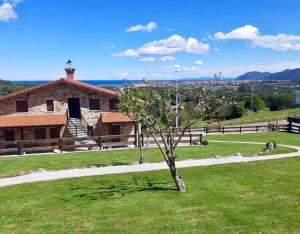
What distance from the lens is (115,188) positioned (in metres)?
16.5

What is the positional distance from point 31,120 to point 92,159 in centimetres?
1125

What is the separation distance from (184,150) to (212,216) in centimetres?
1506

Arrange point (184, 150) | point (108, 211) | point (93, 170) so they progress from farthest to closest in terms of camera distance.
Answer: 1. point (184, 150)
2. point (93, 170)
3. point (108, 211)

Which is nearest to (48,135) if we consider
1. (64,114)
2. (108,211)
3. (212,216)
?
(64,114)

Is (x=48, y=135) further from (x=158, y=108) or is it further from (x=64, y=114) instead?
(x=158, y=108)

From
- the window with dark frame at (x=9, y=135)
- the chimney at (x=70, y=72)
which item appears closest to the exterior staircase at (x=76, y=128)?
the window with dark frame at (x=9, y=135)

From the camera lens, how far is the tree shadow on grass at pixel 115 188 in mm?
15250

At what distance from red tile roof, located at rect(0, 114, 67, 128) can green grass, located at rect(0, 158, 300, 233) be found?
15.0 meters

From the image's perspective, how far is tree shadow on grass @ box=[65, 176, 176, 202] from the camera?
15.2 metres

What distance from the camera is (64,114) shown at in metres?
33.8

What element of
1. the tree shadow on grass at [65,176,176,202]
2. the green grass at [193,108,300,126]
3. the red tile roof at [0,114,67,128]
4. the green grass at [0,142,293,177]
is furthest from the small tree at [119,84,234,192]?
the green grass at [193,108,300,126]

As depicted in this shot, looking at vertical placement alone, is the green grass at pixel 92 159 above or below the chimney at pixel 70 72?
below

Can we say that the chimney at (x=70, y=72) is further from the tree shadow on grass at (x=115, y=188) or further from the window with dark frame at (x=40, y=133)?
the tree shadow on grass at (x=115, y=188)

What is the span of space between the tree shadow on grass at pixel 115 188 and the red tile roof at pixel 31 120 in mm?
15866
